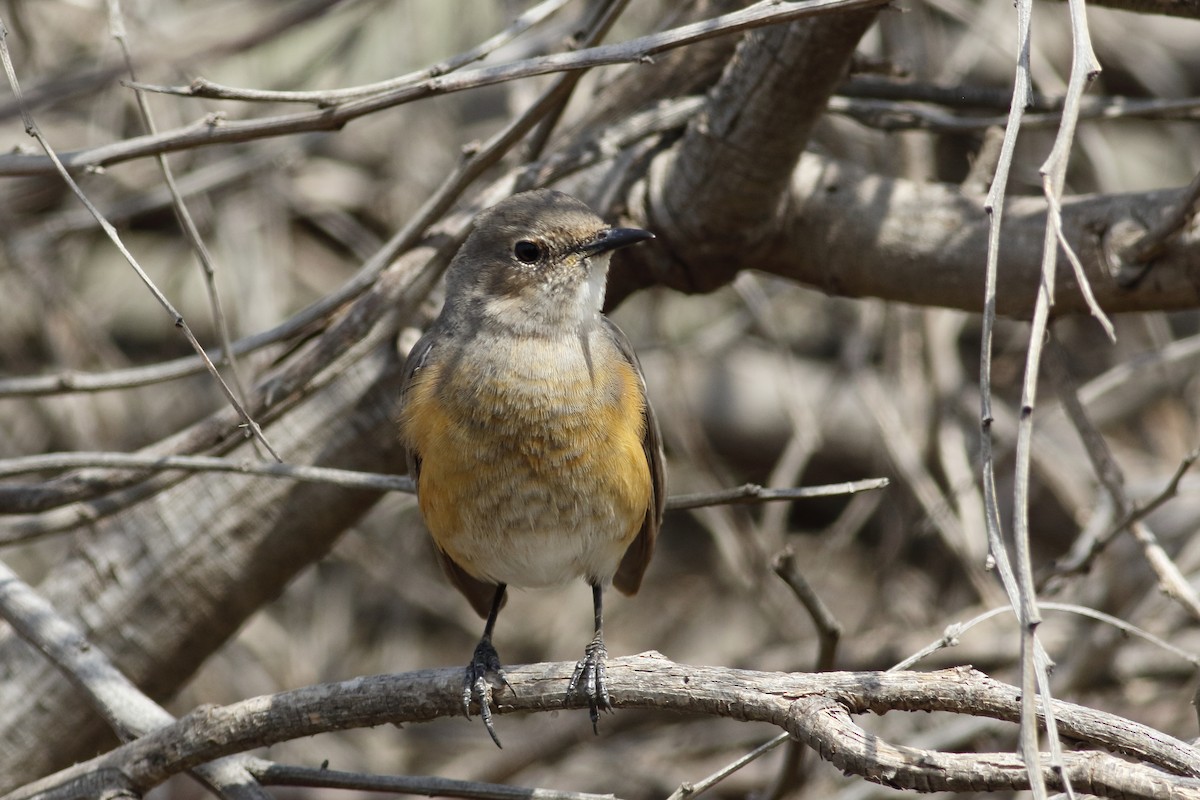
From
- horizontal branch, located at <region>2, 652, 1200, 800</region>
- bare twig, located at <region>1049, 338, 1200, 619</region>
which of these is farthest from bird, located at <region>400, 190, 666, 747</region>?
bare twig, located at <region>1049, 338, 1200, 619</region>

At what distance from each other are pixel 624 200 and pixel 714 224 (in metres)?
0.42

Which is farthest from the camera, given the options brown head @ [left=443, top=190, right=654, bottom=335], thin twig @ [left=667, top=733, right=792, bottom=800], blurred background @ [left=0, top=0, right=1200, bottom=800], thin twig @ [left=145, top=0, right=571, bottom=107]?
blurred background @ [left=0, top=0, right=1200, bottom=800]

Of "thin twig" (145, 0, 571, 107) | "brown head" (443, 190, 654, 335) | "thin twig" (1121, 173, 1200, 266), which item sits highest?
"thin twig" (145, 0, 571, 107)

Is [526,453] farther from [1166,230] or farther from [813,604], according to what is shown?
[1166,230]

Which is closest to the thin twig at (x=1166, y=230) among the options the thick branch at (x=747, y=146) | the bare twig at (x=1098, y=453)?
the bare twig at (x=1098, y=453)

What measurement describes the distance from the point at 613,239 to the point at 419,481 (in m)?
0.99

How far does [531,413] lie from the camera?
3.74 metres

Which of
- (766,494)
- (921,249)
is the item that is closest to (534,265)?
(766,494)

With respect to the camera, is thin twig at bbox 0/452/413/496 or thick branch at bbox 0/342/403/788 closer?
thin twig at bbox 0/452/413/496

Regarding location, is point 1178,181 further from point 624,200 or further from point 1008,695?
point 1008,695

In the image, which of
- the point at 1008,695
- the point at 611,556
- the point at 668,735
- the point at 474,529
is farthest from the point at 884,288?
the point at 668,735

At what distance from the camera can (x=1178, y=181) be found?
7.74 m

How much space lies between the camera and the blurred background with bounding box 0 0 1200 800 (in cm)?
541

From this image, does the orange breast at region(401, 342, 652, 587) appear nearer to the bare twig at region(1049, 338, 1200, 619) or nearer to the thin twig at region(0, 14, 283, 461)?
the thin twig at region(0, 14, 283, 461)
